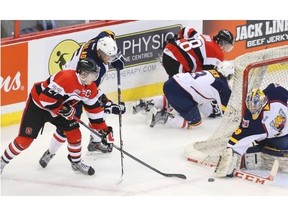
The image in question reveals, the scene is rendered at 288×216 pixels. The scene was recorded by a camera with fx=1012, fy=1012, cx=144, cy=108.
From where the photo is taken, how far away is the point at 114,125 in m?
7.09

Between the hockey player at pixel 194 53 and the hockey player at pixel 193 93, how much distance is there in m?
0.16

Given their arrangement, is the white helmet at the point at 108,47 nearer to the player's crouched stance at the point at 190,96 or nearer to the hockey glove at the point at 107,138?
the hockey glove at the point at 107,138

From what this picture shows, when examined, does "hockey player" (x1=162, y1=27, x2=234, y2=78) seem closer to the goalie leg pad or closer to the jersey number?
the jersey number

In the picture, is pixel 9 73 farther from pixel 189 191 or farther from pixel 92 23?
pixel 189 191

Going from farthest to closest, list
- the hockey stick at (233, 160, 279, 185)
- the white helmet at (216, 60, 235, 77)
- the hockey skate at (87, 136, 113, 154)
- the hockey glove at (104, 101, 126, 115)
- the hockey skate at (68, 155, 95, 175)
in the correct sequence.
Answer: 1. the white helmet at (216, 60, 235, 77)
2. the hockey skate at (87, 136, 113, 154)
3. the hockey glove at (104, 101, 126, 115)
4. the hockey skate at (68, 155, 95, 175)
5. the hockey stick at (233, 160, 279, 185)

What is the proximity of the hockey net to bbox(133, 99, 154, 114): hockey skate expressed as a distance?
71cm

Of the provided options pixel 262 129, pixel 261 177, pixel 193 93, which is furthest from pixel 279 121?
pixel 193 93

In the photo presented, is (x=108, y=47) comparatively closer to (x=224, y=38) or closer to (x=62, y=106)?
(x=62, y=106)

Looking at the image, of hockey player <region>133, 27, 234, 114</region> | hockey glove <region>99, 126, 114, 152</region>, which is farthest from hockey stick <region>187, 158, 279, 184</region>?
hockey player <region>133, 27, 234, 114</region>

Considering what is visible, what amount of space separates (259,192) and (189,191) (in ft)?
1.33

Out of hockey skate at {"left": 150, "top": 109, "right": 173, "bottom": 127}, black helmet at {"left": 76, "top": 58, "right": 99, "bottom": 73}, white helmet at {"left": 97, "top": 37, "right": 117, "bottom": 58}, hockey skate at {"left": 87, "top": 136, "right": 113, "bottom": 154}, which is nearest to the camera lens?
black helmet at {"left": 76, "top": 58, "right": 99, "bottom": 73}

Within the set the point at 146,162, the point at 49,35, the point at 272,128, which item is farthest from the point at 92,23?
the point at 272,128

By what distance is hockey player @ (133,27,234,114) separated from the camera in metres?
7.16

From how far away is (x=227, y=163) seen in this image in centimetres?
602
